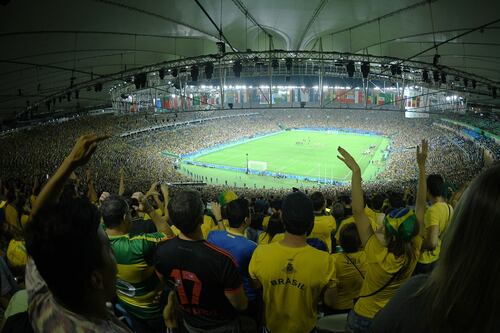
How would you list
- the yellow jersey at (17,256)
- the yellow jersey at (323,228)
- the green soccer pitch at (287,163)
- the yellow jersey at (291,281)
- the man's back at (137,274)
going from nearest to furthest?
1. the yellow jersey at (291,281)
2. the man's back at (137,274)
3. the yellow jersey at (17,256)
4. the yellow jersey at (323,228)
5. the green soccer pitch at (287,163)

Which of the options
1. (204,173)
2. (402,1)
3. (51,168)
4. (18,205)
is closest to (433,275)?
(18,205)

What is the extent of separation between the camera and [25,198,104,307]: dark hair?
1.34 metres

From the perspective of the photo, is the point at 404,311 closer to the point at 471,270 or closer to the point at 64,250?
the point at 471,270

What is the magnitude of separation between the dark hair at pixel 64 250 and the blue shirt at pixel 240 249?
186cm

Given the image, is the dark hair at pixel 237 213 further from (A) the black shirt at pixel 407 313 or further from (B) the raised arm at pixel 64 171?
(A) the black shirt at pixel 407 313

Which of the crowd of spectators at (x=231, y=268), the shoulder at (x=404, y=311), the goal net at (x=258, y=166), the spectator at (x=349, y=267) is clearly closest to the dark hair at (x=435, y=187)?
the crowd of spectators at (x=231, y=268)

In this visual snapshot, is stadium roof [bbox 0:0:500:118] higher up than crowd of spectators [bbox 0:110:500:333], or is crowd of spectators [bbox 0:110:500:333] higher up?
stadium roof [bbox 0:0:500:118]

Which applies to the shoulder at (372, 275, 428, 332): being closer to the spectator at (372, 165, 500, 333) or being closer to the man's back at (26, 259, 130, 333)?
the spectator at (372, 165, 500, 333)

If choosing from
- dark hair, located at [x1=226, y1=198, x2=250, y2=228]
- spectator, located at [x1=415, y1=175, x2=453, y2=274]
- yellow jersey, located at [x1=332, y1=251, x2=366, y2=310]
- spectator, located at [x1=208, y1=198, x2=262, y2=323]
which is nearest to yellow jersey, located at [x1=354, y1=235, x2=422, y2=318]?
yellow jersey, located at [x1=332, y1=251, x2=366, y2=310]

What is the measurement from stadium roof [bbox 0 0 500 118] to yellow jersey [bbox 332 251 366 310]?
27.5ft

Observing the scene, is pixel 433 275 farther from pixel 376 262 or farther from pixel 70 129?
pixel 70 129

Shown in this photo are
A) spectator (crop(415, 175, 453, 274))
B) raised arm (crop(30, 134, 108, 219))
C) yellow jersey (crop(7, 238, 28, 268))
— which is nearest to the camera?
raised arm (crop(30, 134, 108, 219))

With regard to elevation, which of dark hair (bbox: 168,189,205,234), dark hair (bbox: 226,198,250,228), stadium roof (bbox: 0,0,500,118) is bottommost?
dark hair (bbox: 226,198,250,228)

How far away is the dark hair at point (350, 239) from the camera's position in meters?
3.41
